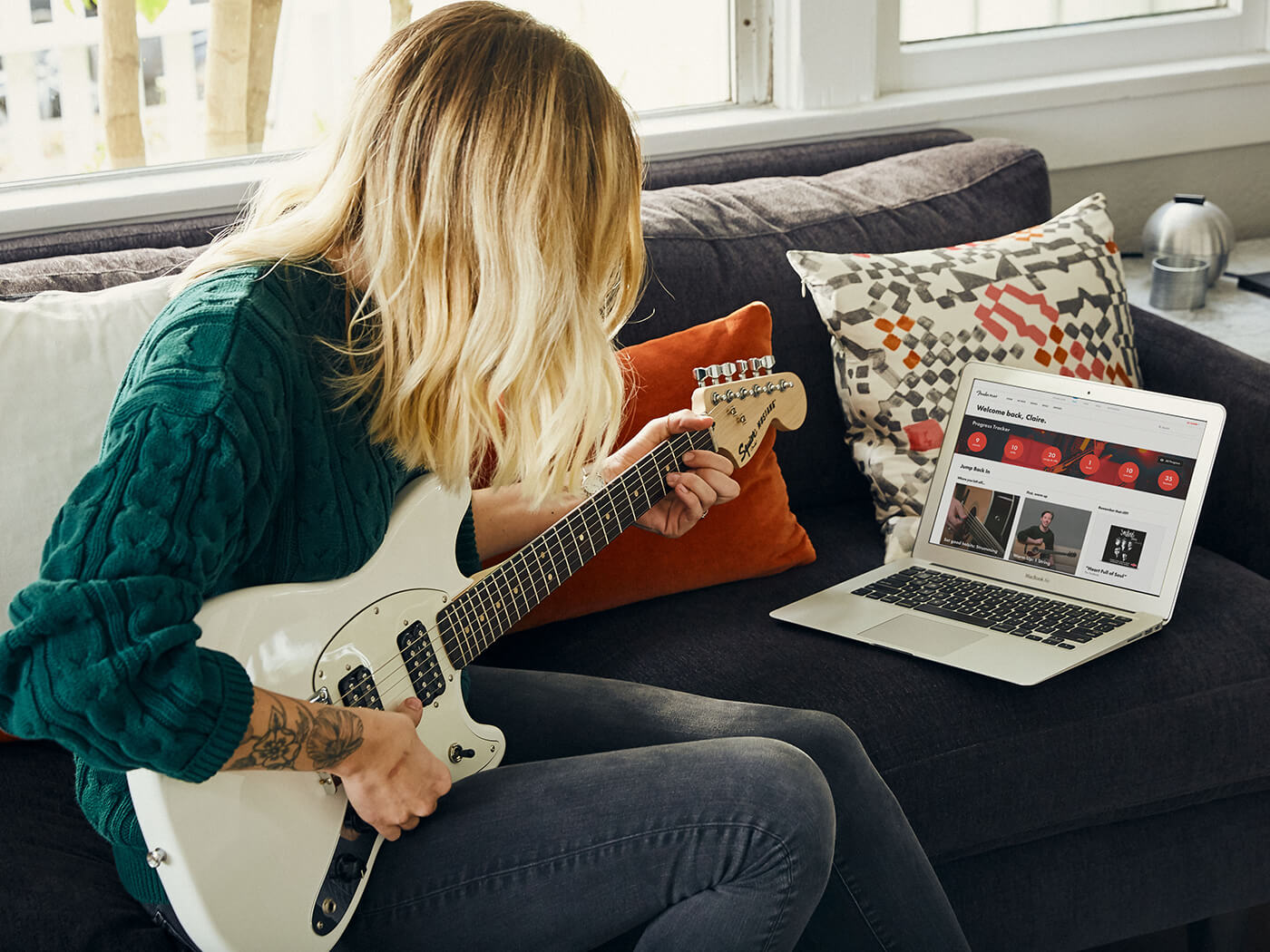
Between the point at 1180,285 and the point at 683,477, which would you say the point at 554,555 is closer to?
the point at 683,477

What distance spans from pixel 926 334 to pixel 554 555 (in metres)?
0.67

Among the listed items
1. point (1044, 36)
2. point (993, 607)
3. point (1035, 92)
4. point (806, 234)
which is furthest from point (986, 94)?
point (993, 607)

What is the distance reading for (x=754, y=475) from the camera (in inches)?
63.6

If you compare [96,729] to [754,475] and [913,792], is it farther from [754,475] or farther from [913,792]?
[754,475]

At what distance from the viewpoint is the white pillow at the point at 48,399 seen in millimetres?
1271

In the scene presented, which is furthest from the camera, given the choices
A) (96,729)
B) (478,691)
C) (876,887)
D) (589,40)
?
(589,40)

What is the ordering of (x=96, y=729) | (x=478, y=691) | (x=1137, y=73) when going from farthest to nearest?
(x=1137, y=73) → (x=478, y=691) → (x=96, y=729)

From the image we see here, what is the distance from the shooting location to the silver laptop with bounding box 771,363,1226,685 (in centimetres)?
143

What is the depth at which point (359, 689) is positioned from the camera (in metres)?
1.07

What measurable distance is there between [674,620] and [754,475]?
0.23m

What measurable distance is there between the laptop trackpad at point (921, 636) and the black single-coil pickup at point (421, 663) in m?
0.54

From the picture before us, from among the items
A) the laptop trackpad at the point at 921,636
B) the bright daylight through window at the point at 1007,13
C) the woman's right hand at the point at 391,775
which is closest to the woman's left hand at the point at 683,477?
the laptop trackpad at the point at 921,636

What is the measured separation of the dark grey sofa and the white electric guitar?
168mm

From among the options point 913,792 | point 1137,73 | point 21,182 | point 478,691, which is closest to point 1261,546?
point 913,792
